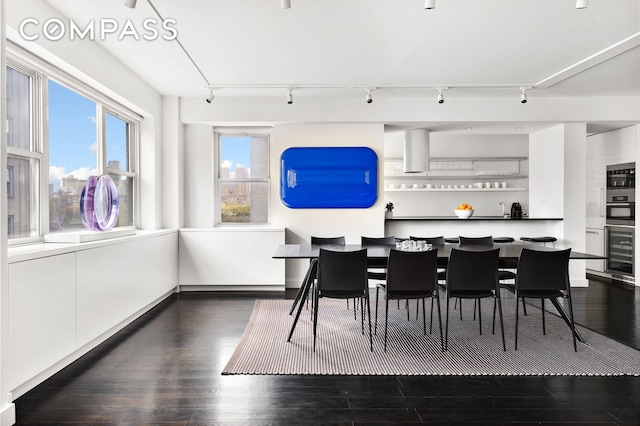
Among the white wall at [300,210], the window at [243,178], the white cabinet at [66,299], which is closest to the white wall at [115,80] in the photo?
the white wall at [300,210]

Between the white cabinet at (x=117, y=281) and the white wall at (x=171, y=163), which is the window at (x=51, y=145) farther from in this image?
the white wall at (x=171, y=163)

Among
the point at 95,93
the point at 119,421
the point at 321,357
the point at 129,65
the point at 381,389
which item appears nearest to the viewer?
the point at 119,421

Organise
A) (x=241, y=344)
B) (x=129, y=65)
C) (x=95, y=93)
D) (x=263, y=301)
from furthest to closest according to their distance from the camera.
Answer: (x=263, y=301)
(x=129, y=65)
(x=95, y=93)
(x=241, y=344)

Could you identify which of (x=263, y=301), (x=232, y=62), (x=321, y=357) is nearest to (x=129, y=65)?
(x=232, y=62)

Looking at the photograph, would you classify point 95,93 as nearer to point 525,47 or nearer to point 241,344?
point 241,344

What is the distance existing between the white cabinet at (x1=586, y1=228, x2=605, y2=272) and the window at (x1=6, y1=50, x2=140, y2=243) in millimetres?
7525

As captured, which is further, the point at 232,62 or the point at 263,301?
the point at 263,301

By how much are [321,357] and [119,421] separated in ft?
5.01

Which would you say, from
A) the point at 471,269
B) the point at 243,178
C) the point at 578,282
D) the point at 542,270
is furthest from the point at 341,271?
the point at 578,282

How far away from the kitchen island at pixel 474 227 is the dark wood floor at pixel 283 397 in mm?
3539

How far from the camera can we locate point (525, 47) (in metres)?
4.27

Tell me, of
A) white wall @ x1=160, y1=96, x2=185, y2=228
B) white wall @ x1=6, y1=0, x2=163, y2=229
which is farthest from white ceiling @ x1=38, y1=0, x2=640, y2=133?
white wall @ x1=160, y1=96, x2=185, y2=228

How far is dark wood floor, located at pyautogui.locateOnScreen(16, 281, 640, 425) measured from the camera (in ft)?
7.93

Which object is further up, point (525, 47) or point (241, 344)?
point (525, 47)
